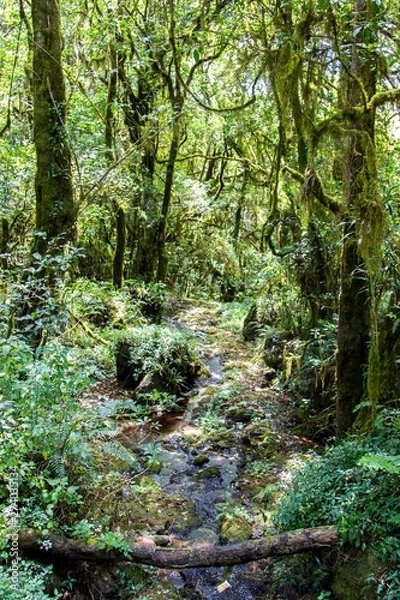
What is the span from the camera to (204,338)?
12578 mm

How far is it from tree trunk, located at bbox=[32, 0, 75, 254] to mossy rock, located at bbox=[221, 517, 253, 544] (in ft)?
14.1

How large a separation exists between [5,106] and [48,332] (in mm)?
7736

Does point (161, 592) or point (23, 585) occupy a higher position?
point (23, 585)

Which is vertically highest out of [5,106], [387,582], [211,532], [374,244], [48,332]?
[5,106]

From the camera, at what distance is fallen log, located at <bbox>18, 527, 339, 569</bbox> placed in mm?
3367

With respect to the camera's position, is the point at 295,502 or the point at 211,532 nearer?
the point at 295,502

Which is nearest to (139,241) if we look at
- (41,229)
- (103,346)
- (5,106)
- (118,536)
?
(5,106)

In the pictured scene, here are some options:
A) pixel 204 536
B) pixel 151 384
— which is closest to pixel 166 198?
pixel 151 384

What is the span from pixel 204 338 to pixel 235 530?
8.02m

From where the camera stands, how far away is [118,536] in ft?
11.0

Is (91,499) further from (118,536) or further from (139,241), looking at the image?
(139,241)

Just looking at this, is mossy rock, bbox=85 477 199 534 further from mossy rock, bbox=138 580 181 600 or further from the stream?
mossy rock, bbox=138 580 181 600

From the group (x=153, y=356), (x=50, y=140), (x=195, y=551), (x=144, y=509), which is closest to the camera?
(x=195, y=551)

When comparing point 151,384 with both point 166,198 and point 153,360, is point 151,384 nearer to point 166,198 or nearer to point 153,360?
point 153,360
